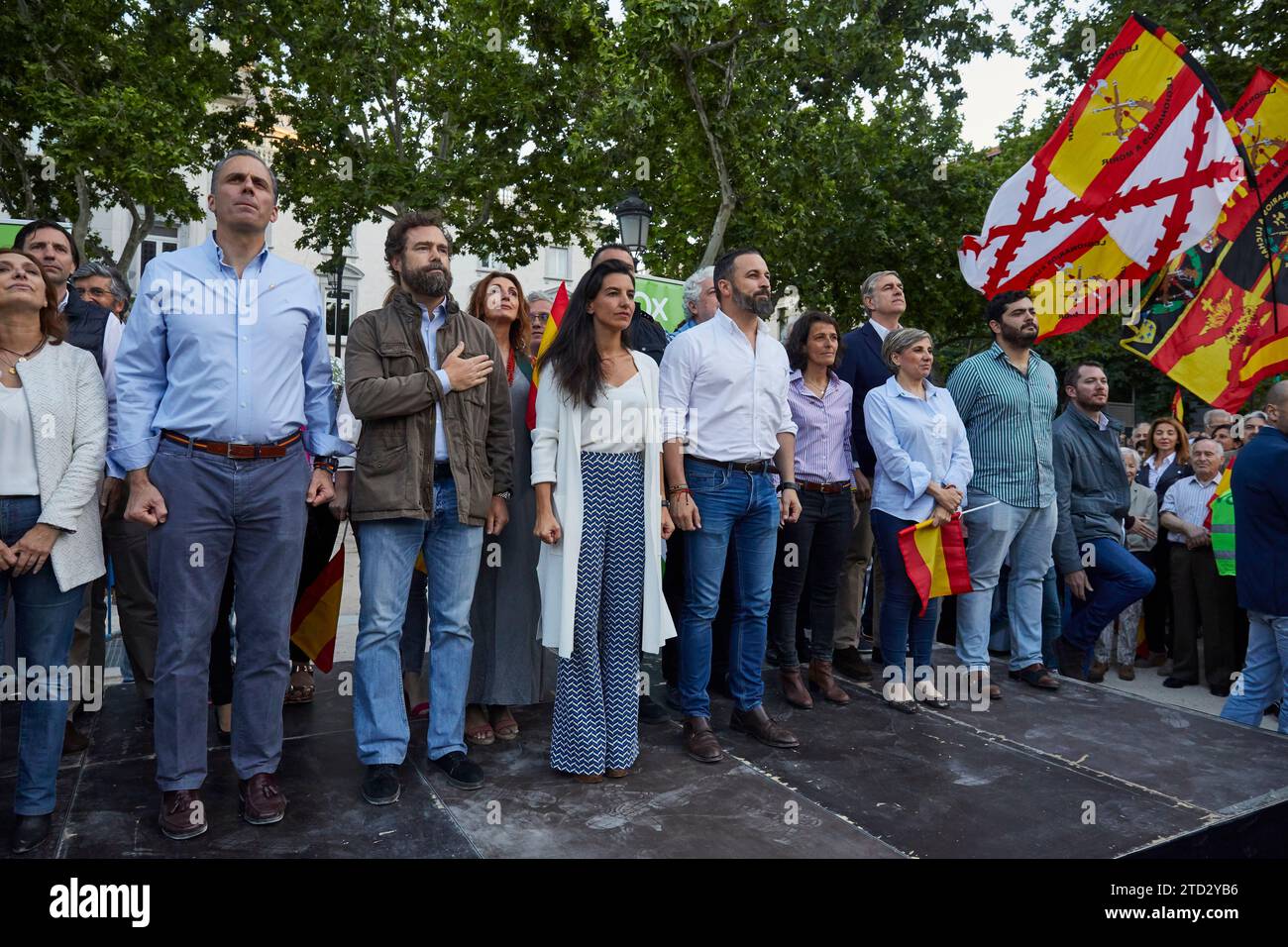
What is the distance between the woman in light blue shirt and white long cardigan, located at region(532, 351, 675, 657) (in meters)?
1.67

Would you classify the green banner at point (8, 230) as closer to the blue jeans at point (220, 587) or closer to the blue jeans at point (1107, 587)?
the blue jeans at point (220, 587)

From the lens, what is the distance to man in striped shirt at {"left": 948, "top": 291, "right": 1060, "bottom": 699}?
17.9 ft

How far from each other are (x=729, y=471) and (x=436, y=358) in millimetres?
1436

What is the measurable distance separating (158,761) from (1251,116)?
27.8 feet

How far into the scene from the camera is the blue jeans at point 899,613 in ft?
16.7

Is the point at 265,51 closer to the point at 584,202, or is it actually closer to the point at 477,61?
the point at 477,61

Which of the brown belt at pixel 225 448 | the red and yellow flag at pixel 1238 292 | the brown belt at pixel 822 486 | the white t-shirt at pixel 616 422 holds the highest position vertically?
the red and yellow flag at pixel 1238 292

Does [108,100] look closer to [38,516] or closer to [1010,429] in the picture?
[38,516]

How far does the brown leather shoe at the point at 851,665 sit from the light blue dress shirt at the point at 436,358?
2936 millimetres

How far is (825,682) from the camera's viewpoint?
16.7 feet

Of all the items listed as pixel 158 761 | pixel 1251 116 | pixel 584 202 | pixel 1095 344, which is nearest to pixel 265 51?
pixel 584 202

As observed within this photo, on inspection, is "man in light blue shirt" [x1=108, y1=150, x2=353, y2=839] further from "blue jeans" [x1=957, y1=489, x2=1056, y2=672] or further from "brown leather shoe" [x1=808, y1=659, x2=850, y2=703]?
"blue jeans" [x1=957, y1=489, x2=1056, y2=672]

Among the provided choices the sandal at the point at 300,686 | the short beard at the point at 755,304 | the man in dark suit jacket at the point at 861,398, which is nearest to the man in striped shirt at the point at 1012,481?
the man in dark suit jacket at the point at 861,398

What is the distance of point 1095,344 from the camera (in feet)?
72.3
